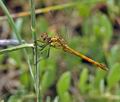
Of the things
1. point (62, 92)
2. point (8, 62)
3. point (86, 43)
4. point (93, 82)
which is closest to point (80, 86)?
point (93, 82)

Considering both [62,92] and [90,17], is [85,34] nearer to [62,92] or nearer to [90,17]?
[90,17]

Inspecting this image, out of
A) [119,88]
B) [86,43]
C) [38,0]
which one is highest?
[38,0]

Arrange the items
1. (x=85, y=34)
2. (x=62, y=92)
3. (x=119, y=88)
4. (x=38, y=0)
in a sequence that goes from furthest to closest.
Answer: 1. (x=38, y=0)
2. (x=85, y=34)
3. (x=119, y=88)
4. (x=62, y=92)

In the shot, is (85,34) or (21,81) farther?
(85,34)

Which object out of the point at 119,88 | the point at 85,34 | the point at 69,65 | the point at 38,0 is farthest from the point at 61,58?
the point at 38,0

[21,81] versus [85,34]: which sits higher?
[85,34]

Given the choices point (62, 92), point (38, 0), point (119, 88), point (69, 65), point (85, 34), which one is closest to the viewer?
point (62, 92)
